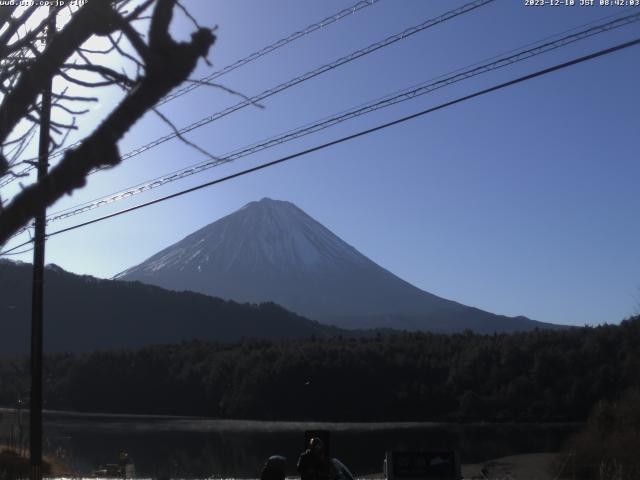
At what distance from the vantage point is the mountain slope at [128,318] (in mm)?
116875

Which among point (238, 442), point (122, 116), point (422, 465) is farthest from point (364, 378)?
point (122, 116)

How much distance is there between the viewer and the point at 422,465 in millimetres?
15547

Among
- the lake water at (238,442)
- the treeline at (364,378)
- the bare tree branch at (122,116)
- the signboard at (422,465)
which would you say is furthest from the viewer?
the treeline at (364,378)

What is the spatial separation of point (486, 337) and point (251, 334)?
54.5 m

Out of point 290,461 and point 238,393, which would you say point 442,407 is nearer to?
point 238,393

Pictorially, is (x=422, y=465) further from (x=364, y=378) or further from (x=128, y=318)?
(x=128, y=318)

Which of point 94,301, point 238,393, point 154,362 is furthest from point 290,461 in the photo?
point 94,301

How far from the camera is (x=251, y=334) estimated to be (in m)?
136

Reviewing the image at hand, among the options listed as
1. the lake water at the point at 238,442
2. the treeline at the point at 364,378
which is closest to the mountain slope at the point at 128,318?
the treeline at the point at 364,378

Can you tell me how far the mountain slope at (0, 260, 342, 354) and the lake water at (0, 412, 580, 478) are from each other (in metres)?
42.7

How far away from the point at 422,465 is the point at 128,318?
118m

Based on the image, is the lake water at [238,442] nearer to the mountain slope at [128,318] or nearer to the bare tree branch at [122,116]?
the bare tree branch at [122,116]

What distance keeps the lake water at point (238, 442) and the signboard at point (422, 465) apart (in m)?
13.9

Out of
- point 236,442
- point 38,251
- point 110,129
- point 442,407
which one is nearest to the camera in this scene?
point 110,129
